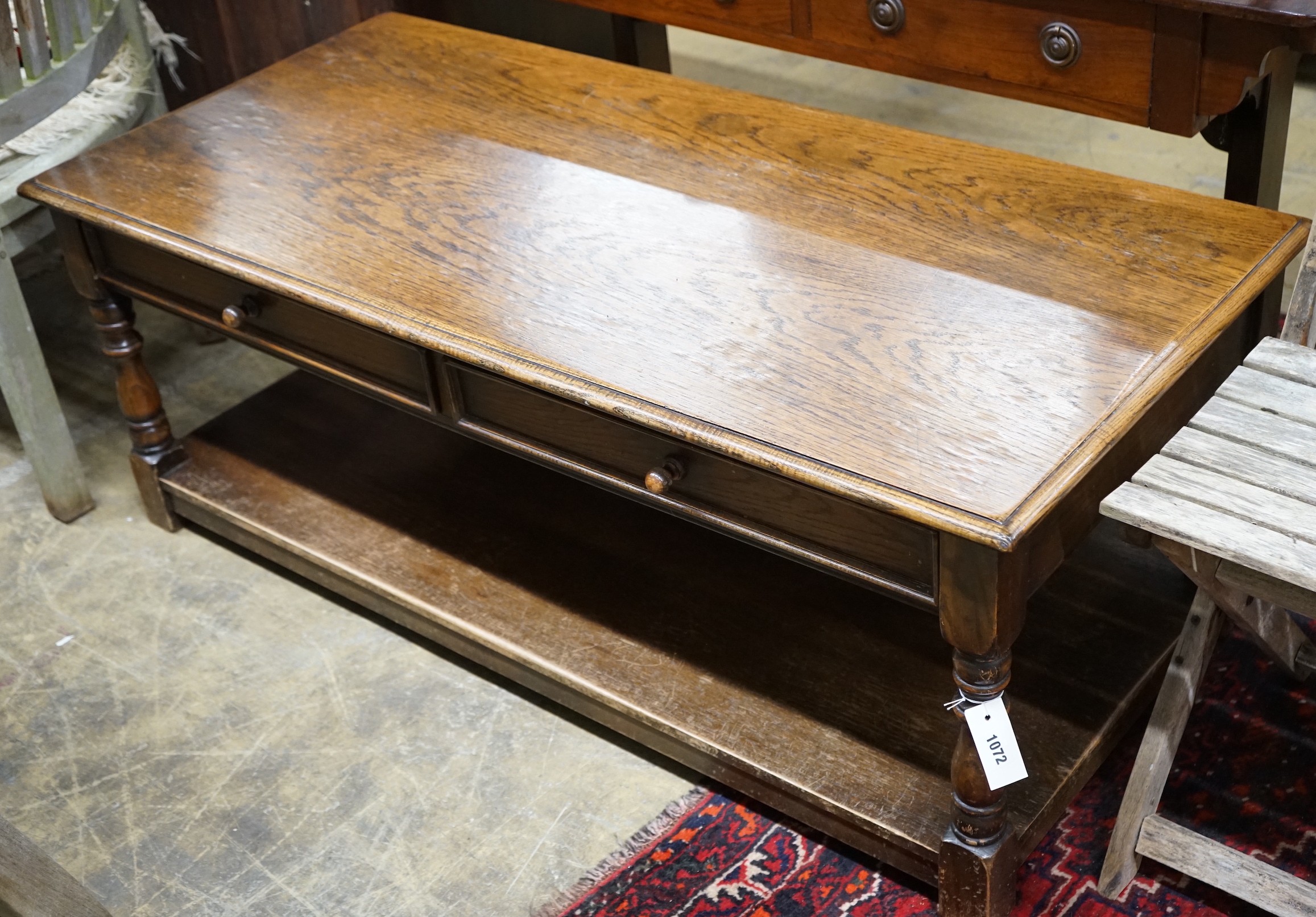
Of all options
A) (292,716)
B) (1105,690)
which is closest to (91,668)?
(292,716)

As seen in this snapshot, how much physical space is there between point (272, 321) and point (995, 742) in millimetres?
1268

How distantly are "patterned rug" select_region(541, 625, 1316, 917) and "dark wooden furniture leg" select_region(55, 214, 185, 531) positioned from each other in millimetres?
1235

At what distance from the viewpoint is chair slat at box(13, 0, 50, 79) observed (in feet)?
8.10

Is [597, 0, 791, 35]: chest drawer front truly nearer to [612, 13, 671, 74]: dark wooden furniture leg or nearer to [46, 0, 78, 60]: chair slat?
[612, 13, 671, 74]: dark wooden furniture leg

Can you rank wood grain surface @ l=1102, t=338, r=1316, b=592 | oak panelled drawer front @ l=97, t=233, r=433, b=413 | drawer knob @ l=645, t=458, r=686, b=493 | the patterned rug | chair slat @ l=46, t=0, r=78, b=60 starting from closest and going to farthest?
wood grain surface @ l=1102, t=338, r=1316, b=592 → drawer knob @ l=645, t=458, r=686, b=493 → the patterned rug → oak panelled drawer front @ l=97, t=233, r=433, b=413 → chair slat @ l=46, t=0, r=78, b=60

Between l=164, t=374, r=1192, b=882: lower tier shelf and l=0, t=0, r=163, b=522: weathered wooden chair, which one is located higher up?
l=0, t=0, r=163, b=522: weathered wooden chair

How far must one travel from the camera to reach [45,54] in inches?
100

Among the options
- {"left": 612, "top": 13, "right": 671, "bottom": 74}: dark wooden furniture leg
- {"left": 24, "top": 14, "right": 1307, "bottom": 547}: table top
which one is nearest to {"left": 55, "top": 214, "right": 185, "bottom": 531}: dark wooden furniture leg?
{"left": 24, "top": 14, "right": 1307, "bottom": 547}: table top

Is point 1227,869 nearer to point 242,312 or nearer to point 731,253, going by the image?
point 731,253

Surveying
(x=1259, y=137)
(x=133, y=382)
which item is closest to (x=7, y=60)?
(x=133, y=382)

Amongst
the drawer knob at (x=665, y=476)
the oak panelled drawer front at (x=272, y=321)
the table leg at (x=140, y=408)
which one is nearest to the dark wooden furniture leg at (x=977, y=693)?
the drawer knob at (x=665, y=476)

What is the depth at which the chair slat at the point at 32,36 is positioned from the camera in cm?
247

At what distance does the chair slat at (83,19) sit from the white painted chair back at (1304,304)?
84.7 inches

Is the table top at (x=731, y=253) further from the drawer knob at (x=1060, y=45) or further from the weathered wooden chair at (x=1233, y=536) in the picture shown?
the drawer knob at (x=1060, y=45)
